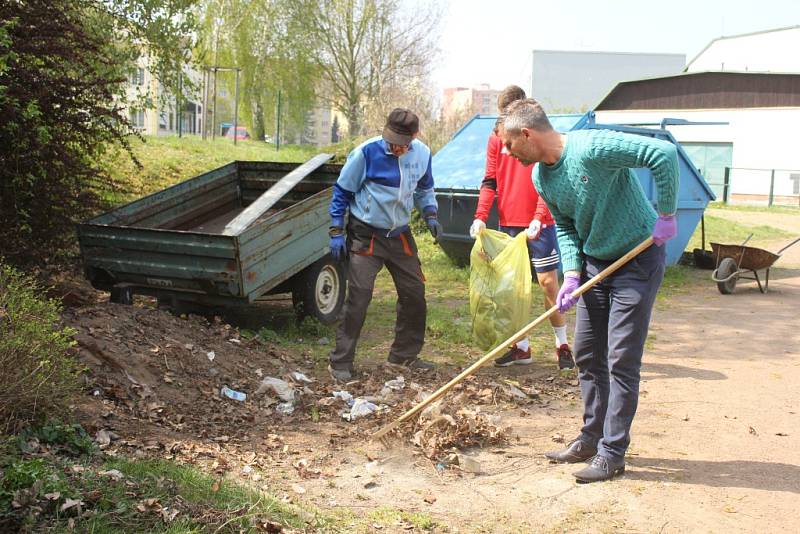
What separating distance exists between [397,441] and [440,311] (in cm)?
382

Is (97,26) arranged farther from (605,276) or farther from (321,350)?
(605,276)

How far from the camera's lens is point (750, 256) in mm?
9805

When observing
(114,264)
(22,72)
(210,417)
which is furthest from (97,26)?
(210,417)

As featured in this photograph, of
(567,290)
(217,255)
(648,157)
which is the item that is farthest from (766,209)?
(648,157)

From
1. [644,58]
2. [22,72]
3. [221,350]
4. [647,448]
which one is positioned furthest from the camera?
[644,58]

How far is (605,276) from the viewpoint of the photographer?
3.91 metres

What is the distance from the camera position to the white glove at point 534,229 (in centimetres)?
596

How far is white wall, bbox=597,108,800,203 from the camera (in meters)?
30.5

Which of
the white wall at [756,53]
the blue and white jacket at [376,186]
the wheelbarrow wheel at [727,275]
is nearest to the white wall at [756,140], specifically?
the white wall at [756,53]

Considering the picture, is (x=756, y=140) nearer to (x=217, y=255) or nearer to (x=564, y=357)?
(x=564, y=357)

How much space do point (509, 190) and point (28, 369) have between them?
3.68 meters

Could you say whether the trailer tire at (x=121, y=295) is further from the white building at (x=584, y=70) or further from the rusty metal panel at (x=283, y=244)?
the white building at (x=584, y=70)

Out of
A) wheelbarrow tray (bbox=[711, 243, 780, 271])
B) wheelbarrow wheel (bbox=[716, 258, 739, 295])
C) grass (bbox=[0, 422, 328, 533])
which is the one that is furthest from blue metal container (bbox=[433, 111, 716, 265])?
grass (bbox=[0, 422, 328, 533])

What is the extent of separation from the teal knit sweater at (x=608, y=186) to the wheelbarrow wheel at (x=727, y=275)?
627 centimetres
